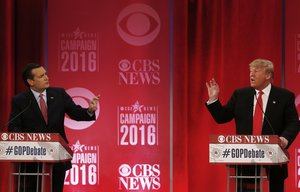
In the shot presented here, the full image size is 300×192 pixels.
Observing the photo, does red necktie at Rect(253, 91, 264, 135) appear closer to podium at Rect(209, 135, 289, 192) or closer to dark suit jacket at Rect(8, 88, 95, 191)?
podium at Rect(209, 135, 289, 192)

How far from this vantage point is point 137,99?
6.47 m

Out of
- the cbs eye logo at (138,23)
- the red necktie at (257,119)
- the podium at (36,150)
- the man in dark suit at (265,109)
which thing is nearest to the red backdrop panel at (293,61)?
the cbs eye logo at (138,23)

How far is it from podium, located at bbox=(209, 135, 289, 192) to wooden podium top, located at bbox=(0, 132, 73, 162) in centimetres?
102

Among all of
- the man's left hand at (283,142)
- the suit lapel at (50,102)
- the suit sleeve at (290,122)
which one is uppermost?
the suit lapel at (50,102)

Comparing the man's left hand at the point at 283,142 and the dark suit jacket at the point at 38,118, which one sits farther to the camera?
the dark suit jacket at the point at 38,118

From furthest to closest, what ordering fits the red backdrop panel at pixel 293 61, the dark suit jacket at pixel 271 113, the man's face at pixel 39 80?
the red backdrop panel at pixel 293 61, the man's face at pixel 39 80, the dark suit jacket at pixel 271 113

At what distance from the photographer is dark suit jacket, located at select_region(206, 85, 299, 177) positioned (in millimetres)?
4461

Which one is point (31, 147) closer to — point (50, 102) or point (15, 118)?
point (15, 118)

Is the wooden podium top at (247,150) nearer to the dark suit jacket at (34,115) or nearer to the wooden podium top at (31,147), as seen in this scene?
the wooden podium top at (31,147)

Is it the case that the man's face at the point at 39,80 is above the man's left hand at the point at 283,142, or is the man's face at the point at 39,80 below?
above

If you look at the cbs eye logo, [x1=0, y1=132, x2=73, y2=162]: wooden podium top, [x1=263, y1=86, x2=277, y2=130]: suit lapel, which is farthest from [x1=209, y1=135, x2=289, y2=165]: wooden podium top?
the cbs eye logo

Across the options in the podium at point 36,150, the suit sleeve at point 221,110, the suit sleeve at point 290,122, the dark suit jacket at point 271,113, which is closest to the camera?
the podium at point 36,150

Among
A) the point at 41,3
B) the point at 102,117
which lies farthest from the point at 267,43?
the point at 41,3

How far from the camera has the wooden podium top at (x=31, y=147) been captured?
4164 mm
